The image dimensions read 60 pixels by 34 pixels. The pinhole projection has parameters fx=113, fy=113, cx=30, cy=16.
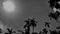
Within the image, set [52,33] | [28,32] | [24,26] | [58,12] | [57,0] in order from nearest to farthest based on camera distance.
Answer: [57,0] < [58,12] < [52,33] < [28,32] < [24,26]

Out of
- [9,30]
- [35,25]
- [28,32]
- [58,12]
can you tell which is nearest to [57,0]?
[58,12]

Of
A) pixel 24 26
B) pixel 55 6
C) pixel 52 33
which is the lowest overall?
pixel 52 33

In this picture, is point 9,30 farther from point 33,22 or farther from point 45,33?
point 45,33

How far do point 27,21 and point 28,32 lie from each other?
11.7 metres

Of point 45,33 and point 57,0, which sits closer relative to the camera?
point 57,0

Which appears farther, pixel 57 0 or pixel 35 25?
pixel 35 25

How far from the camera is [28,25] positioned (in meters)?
54.7

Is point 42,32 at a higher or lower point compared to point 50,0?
lower

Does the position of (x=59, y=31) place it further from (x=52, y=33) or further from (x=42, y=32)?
(x=42, y=32)

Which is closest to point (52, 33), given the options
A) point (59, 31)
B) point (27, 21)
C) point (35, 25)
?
point (59, 31)

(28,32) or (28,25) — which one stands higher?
(28,25)

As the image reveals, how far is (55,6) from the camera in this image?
109 feet

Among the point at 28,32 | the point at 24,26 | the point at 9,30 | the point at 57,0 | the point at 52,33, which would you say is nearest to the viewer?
the point at 57,0

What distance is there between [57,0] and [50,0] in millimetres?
1998
